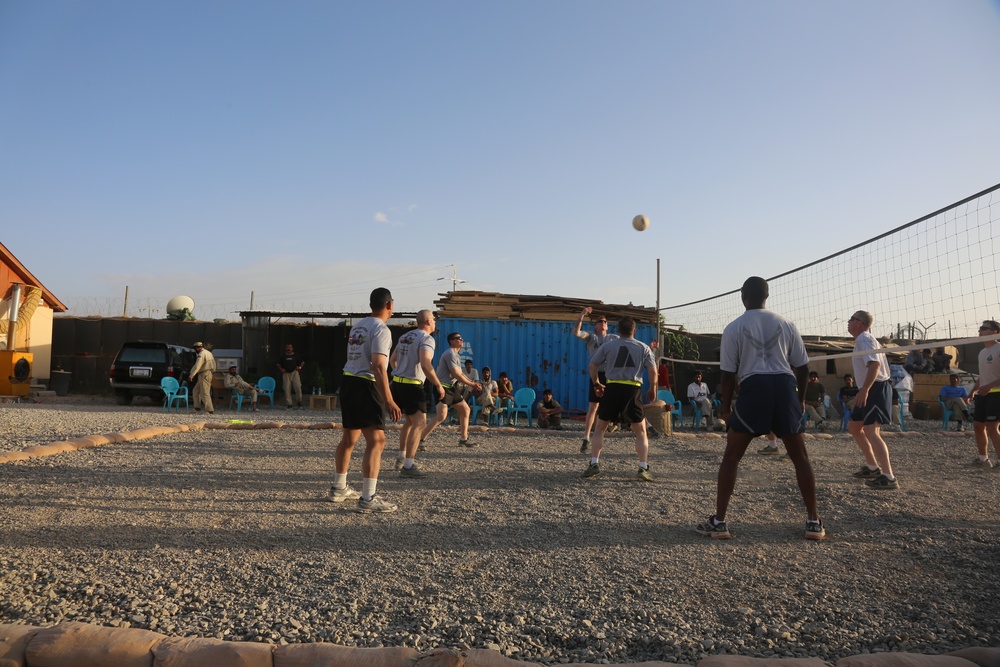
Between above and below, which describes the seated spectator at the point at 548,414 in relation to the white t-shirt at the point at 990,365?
below

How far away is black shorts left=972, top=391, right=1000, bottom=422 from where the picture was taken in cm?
775

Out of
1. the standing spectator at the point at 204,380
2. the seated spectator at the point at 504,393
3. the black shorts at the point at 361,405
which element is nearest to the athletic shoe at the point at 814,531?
the black shorts at the point at 361,405

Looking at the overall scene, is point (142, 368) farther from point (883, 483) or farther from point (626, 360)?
point (883, 483)

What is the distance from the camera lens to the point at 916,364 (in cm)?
1773

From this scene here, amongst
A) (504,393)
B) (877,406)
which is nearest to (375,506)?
(877,406)

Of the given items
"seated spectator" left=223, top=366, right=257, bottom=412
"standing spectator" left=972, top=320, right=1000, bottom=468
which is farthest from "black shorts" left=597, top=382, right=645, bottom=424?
"seated spectator" left=223, top=366, right=257, bottom=412

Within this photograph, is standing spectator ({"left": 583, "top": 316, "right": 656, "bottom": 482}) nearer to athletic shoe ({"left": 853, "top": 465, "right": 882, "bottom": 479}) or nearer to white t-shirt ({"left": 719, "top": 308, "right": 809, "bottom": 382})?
white t-shirt ({"left": 719, "top": 308, "right": 809, "bottom": 382})

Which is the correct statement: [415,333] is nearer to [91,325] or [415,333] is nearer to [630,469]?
[630,469]

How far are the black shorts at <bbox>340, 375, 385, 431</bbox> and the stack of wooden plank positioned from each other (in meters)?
12.3

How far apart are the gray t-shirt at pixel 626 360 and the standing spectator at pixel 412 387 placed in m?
1.85

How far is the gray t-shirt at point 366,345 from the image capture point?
5.48 m

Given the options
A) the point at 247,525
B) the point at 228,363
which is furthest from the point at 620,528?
the point at 228,363

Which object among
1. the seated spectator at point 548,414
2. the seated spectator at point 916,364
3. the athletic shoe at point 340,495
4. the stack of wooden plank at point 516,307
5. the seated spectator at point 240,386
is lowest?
the athletic shoe at point 340,495

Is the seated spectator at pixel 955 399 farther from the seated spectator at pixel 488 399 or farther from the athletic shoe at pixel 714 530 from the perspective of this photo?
the athletic shoe at pixel 714 530
